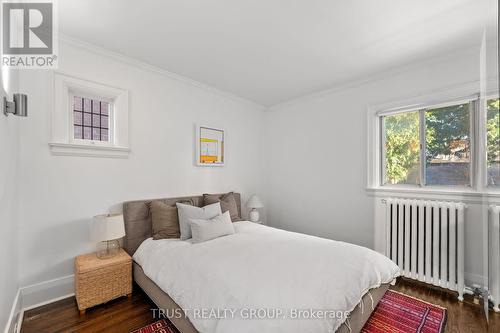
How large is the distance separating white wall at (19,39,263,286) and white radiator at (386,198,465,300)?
2.36 m

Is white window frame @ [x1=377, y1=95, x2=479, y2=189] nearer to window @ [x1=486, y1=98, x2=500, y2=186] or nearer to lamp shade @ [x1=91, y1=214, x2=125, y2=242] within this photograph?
window @ [x1=486, y1=98, x2=500, y2=186]

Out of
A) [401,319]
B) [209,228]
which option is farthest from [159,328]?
[401,319]

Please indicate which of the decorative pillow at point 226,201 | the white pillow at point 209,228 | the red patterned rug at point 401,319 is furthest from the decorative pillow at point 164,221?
the red patterned rug at point 401,319

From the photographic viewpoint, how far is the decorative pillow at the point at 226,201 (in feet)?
10.2

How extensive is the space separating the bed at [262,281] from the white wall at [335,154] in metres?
1.12

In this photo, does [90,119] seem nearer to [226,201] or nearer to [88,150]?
[88,150]

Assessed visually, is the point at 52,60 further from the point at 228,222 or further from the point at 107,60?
the point at 228,222

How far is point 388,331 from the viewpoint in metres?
1.76

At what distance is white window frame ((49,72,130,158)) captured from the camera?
2160mm

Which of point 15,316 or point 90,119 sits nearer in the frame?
point 15,316

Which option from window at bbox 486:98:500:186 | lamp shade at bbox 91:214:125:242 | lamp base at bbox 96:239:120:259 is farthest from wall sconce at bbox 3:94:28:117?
window at bbox 486:98:500:186

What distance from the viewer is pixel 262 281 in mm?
1476

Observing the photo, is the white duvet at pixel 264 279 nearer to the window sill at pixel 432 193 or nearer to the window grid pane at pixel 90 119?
the window sill at pixel 432 193

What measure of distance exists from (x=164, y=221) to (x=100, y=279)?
2.50 ft
